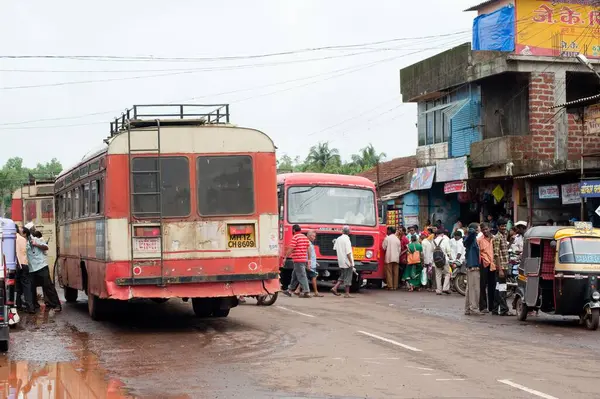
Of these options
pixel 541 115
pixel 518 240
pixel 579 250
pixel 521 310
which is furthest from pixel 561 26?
pixel 579 250

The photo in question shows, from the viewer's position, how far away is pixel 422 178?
37.2m

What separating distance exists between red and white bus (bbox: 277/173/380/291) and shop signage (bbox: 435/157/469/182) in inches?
324

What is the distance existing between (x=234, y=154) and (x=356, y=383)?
5616 millimetres

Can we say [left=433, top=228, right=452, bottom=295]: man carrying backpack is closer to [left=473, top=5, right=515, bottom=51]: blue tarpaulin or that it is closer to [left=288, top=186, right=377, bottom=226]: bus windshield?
[left=288, top=186, right=377, bottom=226]: bus windshield

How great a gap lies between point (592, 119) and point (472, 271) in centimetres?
1005

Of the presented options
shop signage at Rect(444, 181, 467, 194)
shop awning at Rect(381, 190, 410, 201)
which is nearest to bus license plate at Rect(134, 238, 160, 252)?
shop signage at Rect(444, 181, 467, 194)

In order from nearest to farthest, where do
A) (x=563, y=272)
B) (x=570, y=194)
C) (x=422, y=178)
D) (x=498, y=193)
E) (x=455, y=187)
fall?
1. (x=563, y=272)
2. (x=570, y=194)
3. (x=498, y=193)
4. (x=455, y=187)
5. (x=422, y=178)

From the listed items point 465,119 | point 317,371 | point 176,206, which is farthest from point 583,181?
point 317,371

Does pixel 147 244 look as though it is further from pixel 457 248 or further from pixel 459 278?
pixel 459 278

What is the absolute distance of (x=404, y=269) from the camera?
91.5ft

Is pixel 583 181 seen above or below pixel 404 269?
above

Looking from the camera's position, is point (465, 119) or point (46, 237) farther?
point (465, 119)

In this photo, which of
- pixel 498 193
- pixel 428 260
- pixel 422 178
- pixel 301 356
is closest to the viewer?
pixel 301 356

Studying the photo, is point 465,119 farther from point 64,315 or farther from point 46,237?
point 64,315
